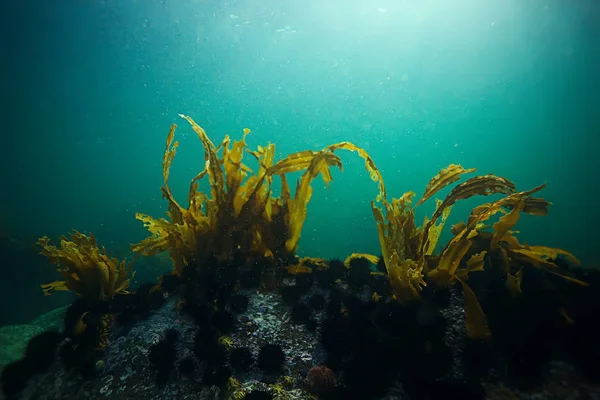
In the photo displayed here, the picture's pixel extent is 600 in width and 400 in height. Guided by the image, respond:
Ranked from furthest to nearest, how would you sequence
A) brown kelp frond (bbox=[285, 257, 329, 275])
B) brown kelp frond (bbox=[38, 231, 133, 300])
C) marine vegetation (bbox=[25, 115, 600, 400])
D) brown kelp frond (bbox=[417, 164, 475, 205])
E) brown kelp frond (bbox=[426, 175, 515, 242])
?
brown kelp frond (bbox=[417, 164, 475, 205]) < brown kelp frond (bbox=[285, 257, 329, 275]) < brown kelp frond (bbox=[426, 175, 515, 242]) < brown kelp frond (bbox=[38, 231, 133, 300]) < marine vegetation (bbox=[25, 115, 600, 400])

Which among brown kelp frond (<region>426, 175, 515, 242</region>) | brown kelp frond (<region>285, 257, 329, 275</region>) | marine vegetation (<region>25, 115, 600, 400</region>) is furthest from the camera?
brown kelp frond (<region>285, 257, 329, 275</region>)

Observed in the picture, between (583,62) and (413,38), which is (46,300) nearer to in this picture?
(413,38)

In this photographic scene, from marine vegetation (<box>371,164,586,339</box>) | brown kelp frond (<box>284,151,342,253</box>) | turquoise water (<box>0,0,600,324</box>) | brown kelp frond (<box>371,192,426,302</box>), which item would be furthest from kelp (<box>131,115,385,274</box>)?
turquoise water (<box>0,0,600,324</box>)

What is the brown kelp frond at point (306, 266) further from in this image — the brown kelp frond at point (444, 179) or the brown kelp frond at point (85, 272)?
the brown kelp frond at point (85, 272)

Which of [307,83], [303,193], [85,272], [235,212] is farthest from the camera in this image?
[307,83]

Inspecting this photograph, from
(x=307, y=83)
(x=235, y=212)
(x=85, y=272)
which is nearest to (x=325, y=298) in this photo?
(x=235, y=212)

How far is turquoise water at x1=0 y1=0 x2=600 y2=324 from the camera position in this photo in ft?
97.5

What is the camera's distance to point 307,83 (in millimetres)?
64000

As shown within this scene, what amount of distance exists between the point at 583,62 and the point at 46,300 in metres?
62.5

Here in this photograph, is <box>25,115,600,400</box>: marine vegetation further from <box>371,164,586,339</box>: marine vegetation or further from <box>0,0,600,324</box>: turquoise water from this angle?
<box>0,0,600,324</box>: turquoise water

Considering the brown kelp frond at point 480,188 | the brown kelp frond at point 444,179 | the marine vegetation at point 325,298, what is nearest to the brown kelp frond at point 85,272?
the marine vegetation at point 325,298

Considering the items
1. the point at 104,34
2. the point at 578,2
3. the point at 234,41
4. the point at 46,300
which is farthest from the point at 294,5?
the point at 46,300

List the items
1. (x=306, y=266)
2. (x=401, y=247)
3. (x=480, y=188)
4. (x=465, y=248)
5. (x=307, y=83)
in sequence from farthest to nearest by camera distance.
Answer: (x=307, y=83)
(x=306, y=266)
(x=480, y=188)
(x=401, y=247)
(x=465, y=248)

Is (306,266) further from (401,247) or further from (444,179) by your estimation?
(444,179)
